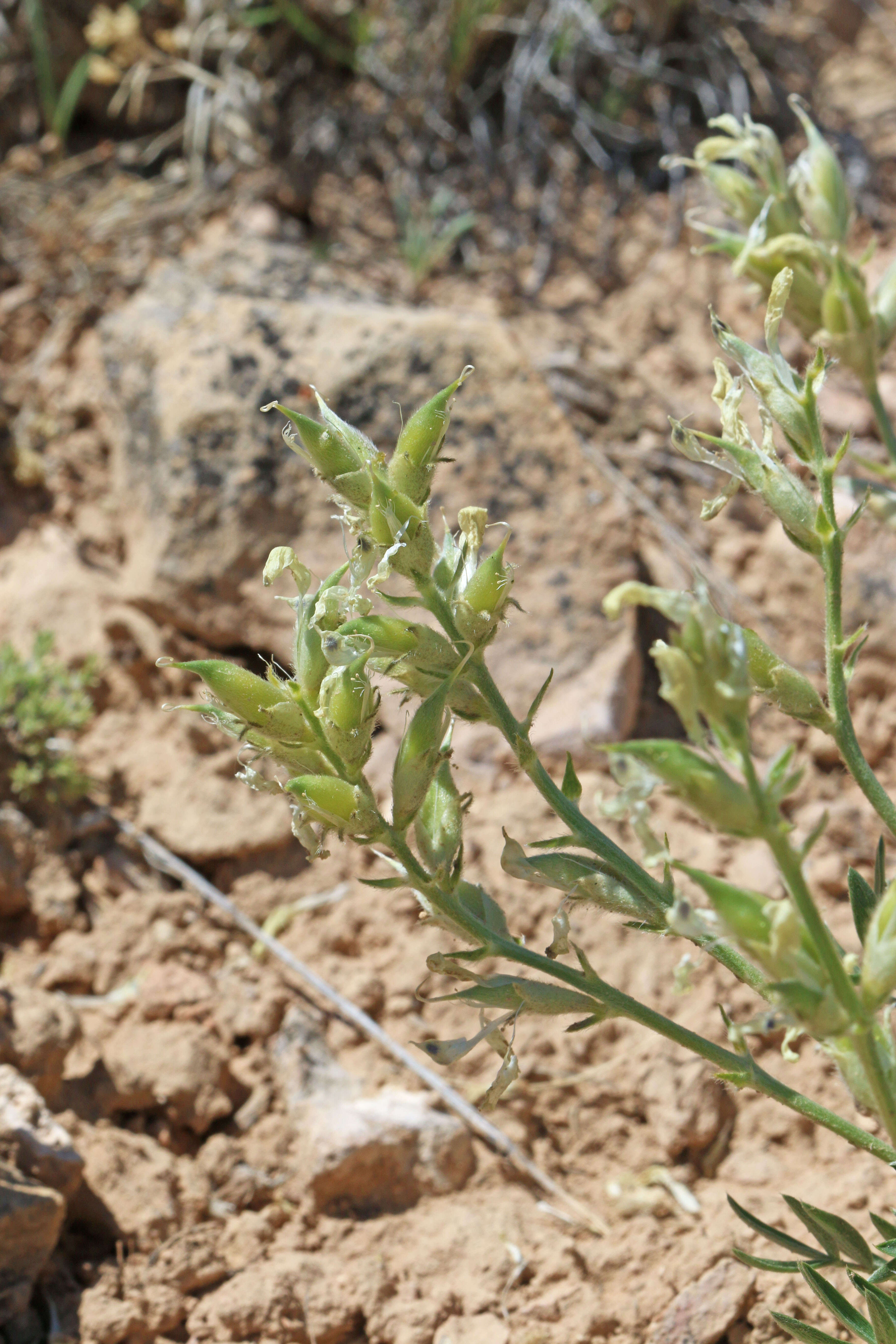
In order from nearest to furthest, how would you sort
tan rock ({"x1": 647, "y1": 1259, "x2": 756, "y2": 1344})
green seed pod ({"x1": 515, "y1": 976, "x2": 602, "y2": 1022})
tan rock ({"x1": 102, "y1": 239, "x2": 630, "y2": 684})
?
1. green seed pod ({"x1": 515, "y1": 976, "x2": 602, "y2": 1022})
2. tan rock ({"x1": 647, "y1": 1259, "x2": 756, "y2": 1344})
3. tan rock ({"x1": 102, "y1": 239, "x2": 630, "y2": 684})

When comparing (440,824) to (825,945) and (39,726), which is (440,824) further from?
(39,726)

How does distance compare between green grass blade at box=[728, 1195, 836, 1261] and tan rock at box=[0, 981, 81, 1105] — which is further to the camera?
tan rock at box=[0, 981, 81, 1105]

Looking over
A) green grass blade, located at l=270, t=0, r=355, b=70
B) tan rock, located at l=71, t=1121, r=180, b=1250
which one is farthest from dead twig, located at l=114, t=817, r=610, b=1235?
green grass blade, located at l=270, t=0, r=355, b=70

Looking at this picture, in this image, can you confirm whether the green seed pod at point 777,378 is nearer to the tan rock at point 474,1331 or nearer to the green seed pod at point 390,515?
the green seed pod at point 390,515

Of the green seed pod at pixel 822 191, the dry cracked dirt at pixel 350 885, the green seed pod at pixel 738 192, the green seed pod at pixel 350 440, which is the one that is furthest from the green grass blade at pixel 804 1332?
the green seed pod at pixel 738 192

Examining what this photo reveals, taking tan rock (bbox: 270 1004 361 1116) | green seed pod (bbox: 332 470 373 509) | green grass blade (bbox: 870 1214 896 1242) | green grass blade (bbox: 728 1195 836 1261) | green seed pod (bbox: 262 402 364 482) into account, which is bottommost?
tan rock (bbox: 270 1004 361 1116)

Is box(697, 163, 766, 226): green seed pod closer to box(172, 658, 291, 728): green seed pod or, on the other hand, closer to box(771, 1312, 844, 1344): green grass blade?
box(172, 658, 291, 728): green seed pod

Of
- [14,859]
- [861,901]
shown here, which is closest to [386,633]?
[861,901]
